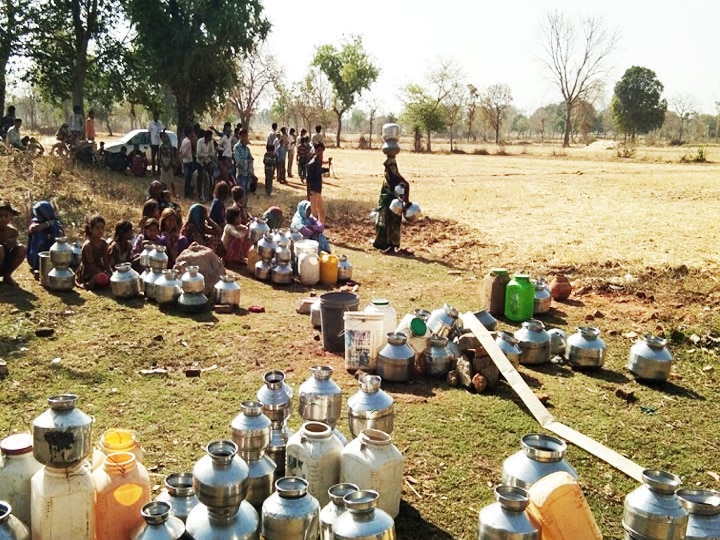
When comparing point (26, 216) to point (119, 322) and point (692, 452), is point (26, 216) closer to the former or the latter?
point (119, 322)

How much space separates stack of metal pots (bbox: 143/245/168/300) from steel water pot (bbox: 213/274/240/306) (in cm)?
74

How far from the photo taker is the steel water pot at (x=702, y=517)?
121 inches

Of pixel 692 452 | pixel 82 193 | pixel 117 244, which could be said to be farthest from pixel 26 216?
pixel 692 452

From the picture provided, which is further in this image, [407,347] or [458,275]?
[458,275]

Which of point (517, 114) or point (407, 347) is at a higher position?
point (517, 114)

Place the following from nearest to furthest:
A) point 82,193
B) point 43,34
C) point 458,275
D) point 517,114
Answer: point 458,275 → point 82,193 → point 43,34 → point 517,114

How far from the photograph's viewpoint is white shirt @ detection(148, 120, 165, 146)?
18.9 meters

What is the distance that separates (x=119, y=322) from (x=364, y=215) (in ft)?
30.4

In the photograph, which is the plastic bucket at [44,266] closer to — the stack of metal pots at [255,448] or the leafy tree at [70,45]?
the stack of metal pots at [255,448]

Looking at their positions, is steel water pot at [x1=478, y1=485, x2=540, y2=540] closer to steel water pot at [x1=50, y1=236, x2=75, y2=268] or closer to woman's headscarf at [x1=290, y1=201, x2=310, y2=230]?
steel water pot at [x1=50, y1=236, x2=75, y2=268]

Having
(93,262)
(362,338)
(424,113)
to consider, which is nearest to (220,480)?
(362,338)

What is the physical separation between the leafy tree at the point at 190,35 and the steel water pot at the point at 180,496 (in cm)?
1752

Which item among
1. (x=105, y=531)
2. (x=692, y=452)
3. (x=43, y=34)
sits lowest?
(x=692, y=452)

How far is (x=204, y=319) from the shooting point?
25.4 ft
